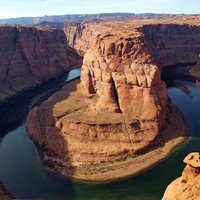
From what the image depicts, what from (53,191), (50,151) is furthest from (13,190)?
(50,151)

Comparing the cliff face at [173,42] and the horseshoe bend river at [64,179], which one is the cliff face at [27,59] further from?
the horseshoe bend river at [64,179]

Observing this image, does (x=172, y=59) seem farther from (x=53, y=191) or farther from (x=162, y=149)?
(x=53, y=191)

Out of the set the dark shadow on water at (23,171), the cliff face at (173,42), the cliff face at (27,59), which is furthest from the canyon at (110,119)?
the cliff face at (173,42)

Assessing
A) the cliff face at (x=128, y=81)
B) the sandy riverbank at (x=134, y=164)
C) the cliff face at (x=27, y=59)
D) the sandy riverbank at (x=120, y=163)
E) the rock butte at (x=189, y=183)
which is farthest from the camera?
the cliff face at (x=27, y=59)

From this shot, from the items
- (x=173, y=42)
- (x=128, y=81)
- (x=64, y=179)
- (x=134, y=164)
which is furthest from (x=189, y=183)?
(x=173, y=42)

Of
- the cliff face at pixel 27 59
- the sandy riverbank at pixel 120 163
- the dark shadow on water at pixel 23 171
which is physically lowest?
the dark shadow on water at pixel 23 171

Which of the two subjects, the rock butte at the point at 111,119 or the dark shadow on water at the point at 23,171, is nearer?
the dark shadow on water at the point at 23,171
